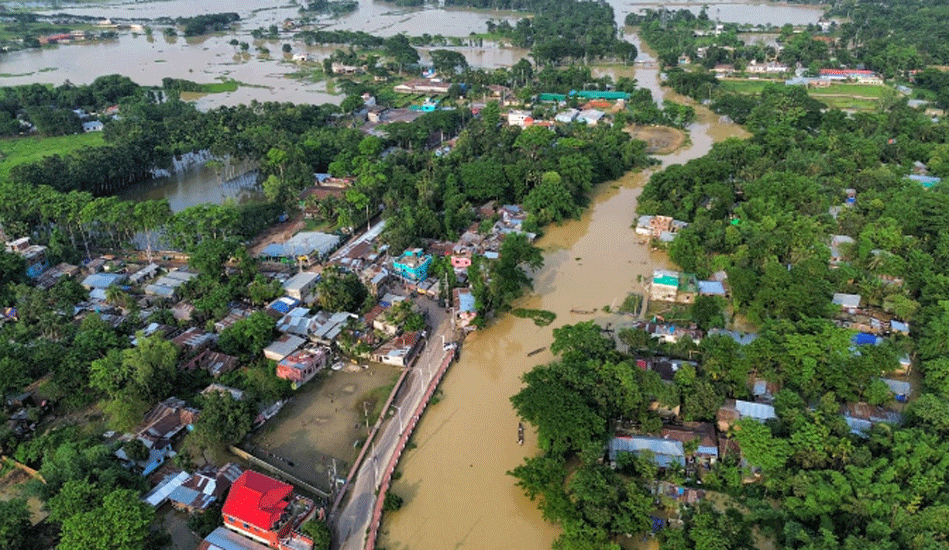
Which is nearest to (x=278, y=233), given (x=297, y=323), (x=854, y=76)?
(x=297, y=323)

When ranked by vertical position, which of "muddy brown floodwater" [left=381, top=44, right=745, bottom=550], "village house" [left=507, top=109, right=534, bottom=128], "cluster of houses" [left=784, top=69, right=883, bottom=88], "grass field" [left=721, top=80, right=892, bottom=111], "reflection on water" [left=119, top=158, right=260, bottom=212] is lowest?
"muddy brown floodwater" [left=381, top=44, right=745, bottom=550]

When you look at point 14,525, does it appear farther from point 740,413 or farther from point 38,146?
point 38,146

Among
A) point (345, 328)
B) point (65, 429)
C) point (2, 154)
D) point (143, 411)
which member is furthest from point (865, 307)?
point (2, 154)

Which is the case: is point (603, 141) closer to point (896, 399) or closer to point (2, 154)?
point (896, 399)

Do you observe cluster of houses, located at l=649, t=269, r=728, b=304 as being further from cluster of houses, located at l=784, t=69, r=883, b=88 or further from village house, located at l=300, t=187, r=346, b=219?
cluster of houses, located at l=784, t=69, r=883, b=88

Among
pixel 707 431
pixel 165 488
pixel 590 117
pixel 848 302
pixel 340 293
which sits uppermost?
pixel 590 117

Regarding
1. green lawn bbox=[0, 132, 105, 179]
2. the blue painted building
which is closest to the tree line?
the blue painted building
